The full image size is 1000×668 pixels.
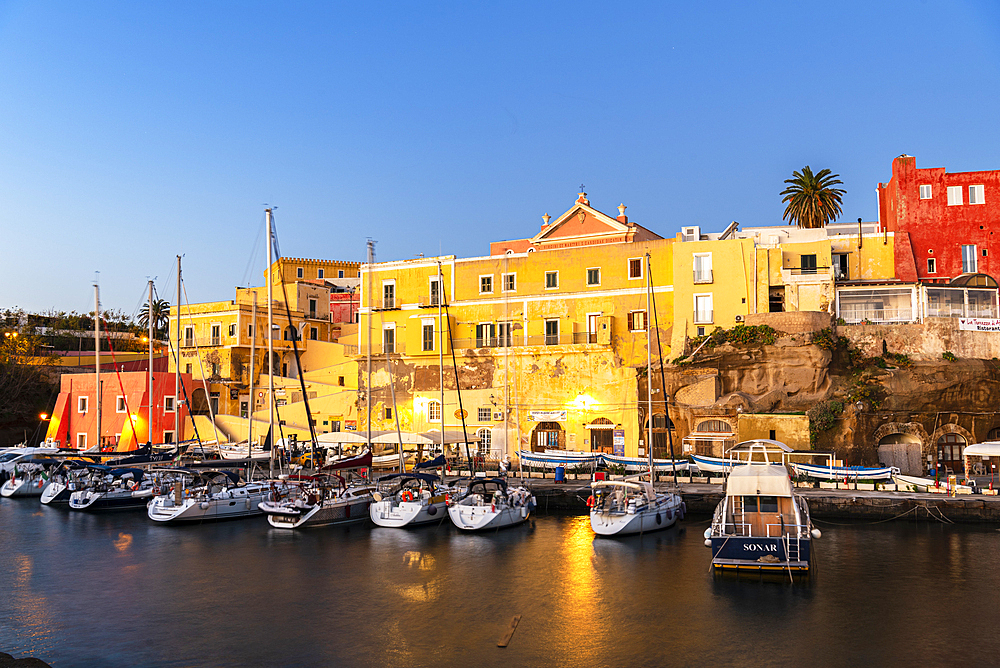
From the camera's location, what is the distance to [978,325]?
2023 inches

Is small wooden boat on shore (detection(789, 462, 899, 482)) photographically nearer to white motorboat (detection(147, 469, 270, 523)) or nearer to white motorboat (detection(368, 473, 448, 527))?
white motorboat (detection(368, 473, 448, 527))

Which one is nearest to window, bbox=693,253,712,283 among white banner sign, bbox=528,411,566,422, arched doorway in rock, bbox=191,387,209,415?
white banner sign, bbox=528,411,566,422

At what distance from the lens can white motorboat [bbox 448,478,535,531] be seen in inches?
1444

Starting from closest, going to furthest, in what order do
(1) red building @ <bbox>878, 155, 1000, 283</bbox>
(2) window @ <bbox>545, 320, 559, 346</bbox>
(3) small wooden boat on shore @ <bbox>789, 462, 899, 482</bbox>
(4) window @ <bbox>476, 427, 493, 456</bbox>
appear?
(3) small wooden boat on shore @ <bbox>789, 462, 899, 482</bbox>
(1) red building @ <bbox>878, 155, 1000, 283</bbox>
(4) window @ <bbox>476, 427, 493, 456</bbox>
(2) window @ <bbox>545, 320, 559, 346</bbox>

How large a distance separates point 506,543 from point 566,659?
15108 millimetres

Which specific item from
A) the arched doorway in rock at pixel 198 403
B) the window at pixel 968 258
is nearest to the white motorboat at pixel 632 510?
the window at pixel 968 258

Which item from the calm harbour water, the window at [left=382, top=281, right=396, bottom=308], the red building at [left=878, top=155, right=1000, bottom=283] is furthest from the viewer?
the window at [left=382, top=281, right=396, bottom=308]

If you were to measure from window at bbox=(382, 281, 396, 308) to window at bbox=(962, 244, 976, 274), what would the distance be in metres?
40.9

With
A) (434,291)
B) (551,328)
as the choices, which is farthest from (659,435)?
(434,291)

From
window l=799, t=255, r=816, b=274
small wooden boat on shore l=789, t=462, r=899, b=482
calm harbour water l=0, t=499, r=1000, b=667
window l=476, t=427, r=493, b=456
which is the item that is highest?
window l=799, t=255, r=816, b=274

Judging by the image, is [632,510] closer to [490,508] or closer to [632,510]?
[632,510]

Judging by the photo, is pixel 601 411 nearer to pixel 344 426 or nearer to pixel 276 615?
pixel 344 426

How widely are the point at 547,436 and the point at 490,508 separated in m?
21.7

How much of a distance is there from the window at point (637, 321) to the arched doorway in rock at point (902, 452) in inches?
651
